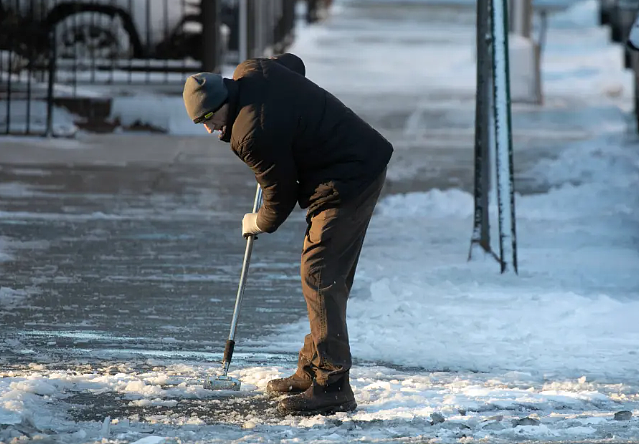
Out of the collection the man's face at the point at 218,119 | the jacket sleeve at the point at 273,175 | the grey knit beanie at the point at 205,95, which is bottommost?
the jacket sleeve at the point at 273,175

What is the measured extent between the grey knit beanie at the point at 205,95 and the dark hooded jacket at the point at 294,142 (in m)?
0.05

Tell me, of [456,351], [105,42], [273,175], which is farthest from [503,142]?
[105,42]

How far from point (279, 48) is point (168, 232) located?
1262cm

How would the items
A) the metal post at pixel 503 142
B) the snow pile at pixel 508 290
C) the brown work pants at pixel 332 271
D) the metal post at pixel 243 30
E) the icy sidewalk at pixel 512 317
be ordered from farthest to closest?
the metal post at pixel 243 30 → the metal post at pixel 503 142 → the snow pile at pixel 508 290 → the icy sidewalk at pixel 512 317 → the brown work pants at pixel 332 271

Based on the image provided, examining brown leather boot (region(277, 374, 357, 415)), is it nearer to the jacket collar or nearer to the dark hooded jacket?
the dark hooded jacket

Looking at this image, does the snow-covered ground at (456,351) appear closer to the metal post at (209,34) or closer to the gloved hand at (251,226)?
the gloved hand at (251,226)

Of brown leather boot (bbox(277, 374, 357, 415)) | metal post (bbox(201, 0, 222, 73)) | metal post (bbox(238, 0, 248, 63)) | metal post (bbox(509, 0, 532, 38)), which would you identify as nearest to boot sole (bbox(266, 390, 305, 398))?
brown leather boot (bbox(277, 374, 357, 415))

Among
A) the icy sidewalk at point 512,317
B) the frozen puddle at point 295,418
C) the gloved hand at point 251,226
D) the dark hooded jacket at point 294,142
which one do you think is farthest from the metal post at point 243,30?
the dark hooded jacket at point 294,142

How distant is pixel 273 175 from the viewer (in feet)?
17.2

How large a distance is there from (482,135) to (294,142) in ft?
12.7

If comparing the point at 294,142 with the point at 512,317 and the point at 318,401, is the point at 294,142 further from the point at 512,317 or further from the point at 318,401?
the point at 512,317

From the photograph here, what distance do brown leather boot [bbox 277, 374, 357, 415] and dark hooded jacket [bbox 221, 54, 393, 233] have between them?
2.39 feet

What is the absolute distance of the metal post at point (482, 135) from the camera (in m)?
8.87

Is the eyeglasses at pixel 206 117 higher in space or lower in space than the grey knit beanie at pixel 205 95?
lower
